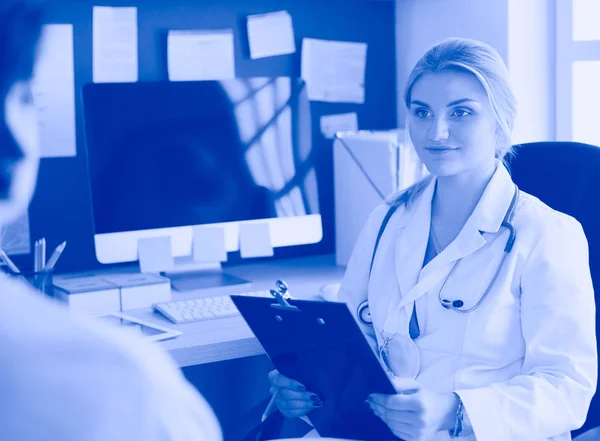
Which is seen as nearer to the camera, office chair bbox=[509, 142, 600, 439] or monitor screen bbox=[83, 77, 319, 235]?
office chair bbox=[509, 142, 600, 439]

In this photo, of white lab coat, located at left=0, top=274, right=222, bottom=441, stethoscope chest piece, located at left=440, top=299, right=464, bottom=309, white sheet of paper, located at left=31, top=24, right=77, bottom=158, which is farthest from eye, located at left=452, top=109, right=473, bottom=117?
white lab coat, located at left=0, top=274, right=222, bottom=441

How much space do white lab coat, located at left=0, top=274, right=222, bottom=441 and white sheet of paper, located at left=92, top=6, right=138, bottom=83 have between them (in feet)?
5.77

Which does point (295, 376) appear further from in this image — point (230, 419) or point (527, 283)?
point (230, 419)

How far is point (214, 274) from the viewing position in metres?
2.12

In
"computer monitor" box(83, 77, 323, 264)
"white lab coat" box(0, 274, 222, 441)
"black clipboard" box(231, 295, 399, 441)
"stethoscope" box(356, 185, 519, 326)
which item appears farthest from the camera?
"computer monitor" box(83, 77, 323, 264)

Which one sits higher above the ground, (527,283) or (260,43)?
(260,43)

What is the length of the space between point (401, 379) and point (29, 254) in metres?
1.07

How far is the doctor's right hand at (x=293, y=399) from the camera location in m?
1.54

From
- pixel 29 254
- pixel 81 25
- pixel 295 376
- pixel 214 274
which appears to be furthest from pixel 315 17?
pixel 295 376

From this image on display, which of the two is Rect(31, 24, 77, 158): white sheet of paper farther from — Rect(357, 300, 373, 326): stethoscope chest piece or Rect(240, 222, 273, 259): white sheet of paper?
Rect(357, 300, 373, 326): stethoscope chest piece

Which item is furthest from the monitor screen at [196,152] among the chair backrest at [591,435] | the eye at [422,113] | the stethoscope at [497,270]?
the chair backrest at [591,435]

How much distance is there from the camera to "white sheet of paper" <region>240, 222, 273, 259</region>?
2086 mm

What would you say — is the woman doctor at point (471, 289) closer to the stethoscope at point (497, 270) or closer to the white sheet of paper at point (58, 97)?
the stethoscope at point (497, 270)

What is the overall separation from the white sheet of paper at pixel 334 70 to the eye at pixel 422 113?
0.79m
